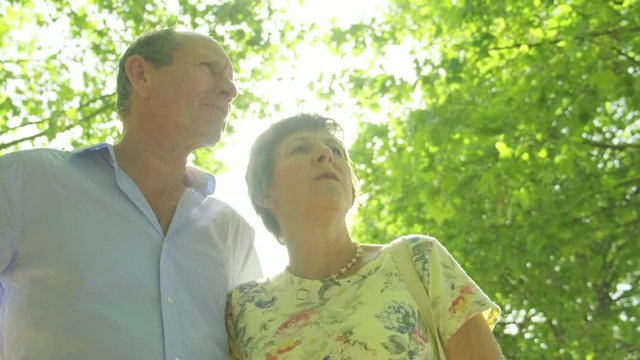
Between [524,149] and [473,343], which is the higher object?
[473,343]

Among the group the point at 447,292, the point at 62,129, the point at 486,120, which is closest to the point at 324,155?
the point at 447,292

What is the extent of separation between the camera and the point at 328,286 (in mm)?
2455

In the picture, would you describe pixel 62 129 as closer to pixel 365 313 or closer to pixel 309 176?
pixel 309 176

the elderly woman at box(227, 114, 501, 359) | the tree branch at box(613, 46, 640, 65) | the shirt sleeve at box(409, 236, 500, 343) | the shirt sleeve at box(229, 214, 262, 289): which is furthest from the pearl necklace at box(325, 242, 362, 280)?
the tree branch at box(613, 46, 640, 65)

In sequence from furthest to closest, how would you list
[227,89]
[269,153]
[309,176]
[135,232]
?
[227,89], [269,153], [309,176], [135,232]

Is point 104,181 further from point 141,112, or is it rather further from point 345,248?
point 345,248

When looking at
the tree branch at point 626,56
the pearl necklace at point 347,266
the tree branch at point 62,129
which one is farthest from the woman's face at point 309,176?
the tree branch at point 62,129

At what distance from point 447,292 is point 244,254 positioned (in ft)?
3.25

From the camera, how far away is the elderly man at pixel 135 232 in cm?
224

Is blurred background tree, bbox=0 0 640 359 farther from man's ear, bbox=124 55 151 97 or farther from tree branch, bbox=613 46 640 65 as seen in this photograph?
man's ear, bbox=124 55 151 97

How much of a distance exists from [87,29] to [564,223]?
4751 mm

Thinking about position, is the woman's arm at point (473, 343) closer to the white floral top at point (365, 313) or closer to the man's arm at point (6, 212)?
the white floral top at point (365, 313)

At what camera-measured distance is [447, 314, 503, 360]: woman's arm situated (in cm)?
217

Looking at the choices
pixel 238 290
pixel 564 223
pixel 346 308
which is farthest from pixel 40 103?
pixel 346 308
